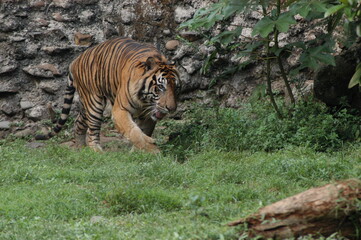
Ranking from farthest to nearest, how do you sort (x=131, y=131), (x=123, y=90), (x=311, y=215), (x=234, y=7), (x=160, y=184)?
(x=123, y=90) → (x=131, y=131) → (x=234, y=7) → (x=160, y=184) → (x=311, y=215)

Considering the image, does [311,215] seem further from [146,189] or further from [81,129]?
[81,129]

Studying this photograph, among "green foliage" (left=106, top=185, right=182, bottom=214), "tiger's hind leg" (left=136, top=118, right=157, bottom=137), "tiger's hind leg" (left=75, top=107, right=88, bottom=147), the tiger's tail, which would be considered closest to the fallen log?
"green foliage" (left=106, top=185, right=182, bottom=214)

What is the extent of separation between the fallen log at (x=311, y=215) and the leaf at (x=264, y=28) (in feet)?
10.8

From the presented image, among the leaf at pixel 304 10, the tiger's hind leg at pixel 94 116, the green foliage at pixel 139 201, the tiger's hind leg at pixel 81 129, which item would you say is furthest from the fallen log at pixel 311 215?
the tiger's hind leg at pixel 81 129

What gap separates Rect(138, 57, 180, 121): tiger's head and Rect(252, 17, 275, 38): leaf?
1.78 m

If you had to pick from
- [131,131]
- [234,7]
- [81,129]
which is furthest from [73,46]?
[234,7]

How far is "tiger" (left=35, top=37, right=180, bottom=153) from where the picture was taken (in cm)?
820

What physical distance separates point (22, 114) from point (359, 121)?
16.9ft

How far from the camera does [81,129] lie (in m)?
9.18

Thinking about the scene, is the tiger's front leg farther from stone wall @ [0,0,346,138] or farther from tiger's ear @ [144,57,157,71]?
stone wall @ [0,0,346,138]

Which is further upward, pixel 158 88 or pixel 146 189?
pixel 158 88

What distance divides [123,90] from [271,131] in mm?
2076

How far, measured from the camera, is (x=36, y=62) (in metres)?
10.1

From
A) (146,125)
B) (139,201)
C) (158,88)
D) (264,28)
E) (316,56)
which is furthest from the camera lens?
(146,125)
